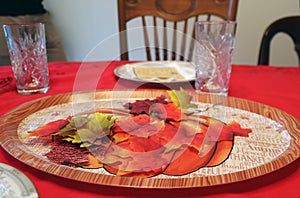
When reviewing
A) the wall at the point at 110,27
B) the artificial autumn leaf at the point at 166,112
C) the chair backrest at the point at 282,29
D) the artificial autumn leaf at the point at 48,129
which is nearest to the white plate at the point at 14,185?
the artificial autumn leaf at the point at 48,129

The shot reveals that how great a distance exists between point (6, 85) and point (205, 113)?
0.47m

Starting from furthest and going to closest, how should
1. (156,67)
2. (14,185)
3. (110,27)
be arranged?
(110,27) < (156,67) < (14,185)

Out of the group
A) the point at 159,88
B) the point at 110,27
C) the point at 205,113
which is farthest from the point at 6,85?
the point at 110,27

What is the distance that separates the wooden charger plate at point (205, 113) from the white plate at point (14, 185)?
26 millimetres

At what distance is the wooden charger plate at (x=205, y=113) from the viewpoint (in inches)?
13.3

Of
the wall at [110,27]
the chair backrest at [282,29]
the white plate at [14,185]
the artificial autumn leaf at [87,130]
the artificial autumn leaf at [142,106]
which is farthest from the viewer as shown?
the wall at [110,27]

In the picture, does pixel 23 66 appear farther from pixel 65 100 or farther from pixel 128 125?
pixel 128 125

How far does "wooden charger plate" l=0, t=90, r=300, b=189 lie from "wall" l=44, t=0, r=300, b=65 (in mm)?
1395

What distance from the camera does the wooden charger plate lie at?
338 mm

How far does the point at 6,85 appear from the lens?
0.76 meters

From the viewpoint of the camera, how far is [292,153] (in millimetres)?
405

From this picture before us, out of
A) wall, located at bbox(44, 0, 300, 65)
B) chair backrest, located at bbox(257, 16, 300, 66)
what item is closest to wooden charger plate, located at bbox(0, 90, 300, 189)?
chair backrest, located at bbox(257, 16, 300, 66)

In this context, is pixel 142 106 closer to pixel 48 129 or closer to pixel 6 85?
pixel 48 129

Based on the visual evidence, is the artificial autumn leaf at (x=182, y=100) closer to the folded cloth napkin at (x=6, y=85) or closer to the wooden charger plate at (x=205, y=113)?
the wooden charger plate at (x=205, y=113)
